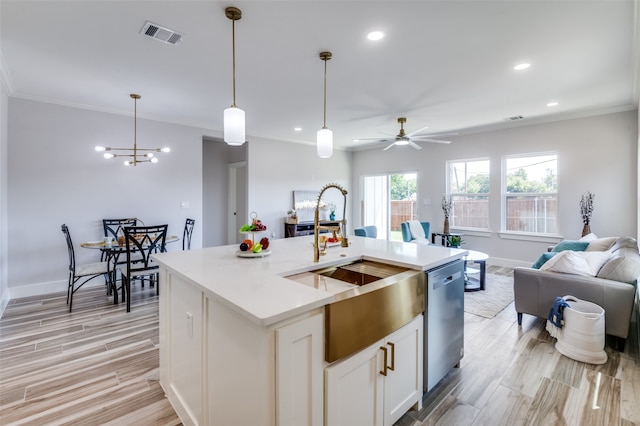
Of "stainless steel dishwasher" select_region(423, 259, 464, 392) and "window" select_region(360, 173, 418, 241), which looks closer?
"stainless steel dishwasher" select_region(423, 259, 464, 392)

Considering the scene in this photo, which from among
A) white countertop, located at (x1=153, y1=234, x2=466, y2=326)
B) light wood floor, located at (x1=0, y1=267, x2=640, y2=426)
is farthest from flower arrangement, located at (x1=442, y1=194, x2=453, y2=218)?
white countertop, located at (x1=153, y1=234, x2=466, y2=326)

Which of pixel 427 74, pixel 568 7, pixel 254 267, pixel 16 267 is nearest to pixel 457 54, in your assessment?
pixel 427 74

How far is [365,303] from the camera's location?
138cm

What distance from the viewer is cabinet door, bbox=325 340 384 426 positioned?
4.21 ft

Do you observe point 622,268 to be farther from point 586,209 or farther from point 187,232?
point 187,232

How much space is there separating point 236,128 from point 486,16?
6.80 feet

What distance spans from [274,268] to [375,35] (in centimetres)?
210

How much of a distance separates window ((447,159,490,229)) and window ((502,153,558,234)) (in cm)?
36

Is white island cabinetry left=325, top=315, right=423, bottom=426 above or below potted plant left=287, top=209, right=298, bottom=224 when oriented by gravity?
below

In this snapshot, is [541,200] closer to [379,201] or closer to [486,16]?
[379,201]

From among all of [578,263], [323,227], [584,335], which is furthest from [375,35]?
[584,335]

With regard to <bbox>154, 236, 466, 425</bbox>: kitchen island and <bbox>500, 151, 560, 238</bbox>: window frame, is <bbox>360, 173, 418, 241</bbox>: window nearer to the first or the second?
<bbox>500, 151, 560, 238</bbox>: window frame

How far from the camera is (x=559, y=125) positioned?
496 cm

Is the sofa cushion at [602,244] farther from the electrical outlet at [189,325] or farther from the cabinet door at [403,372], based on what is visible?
the electrical outlet at [189,325]
